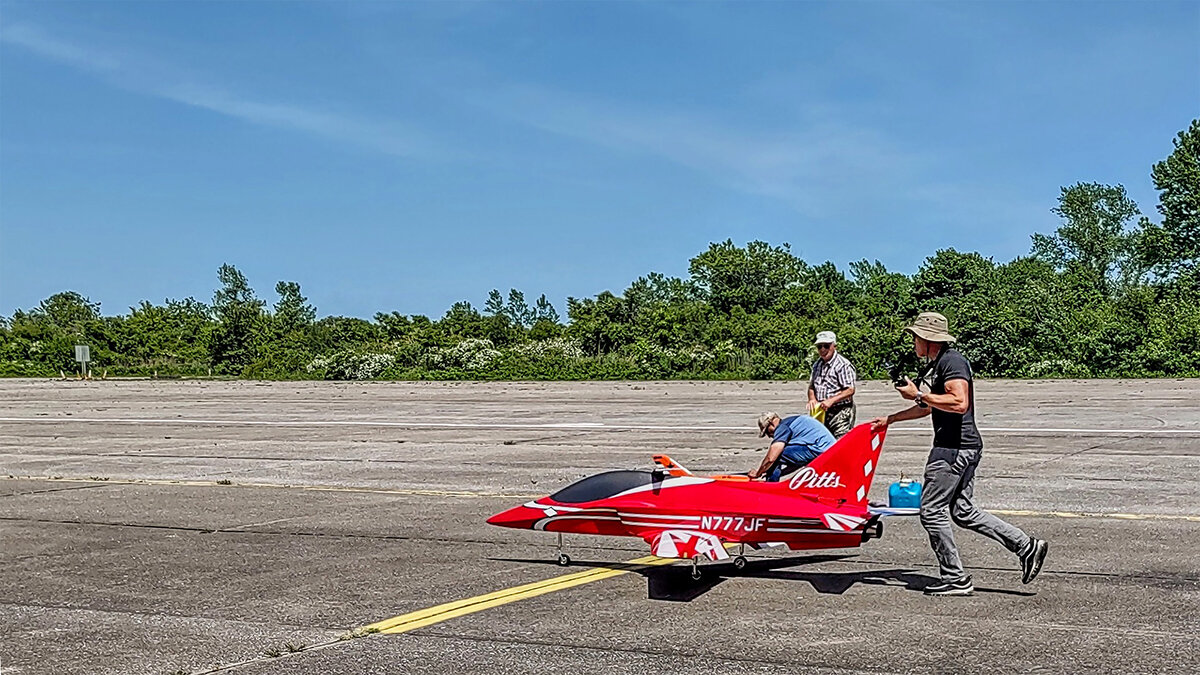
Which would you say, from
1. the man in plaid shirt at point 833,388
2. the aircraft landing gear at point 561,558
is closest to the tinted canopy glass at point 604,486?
the aircraft landing gear at point 561,558

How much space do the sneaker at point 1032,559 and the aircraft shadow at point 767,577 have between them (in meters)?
0.16

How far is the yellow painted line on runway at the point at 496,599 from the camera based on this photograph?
8.47 metres

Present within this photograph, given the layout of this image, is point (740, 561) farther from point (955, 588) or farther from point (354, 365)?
point (354, 365)

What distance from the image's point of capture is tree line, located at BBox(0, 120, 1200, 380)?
186 ft

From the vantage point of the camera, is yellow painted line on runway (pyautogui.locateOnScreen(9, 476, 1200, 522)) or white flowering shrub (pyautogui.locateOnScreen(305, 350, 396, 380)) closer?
yellow painted line on runway (pyautogui.locateOnScreen(9, 476, 1200, 522))

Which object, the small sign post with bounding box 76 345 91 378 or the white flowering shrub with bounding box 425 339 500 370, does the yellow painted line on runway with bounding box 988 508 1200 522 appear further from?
the small sign post with bounding box 76 345 91 378

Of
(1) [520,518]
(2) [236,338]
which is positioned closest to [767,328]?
(2) [236,338]

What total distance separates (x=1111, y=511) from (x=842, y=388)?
3.21 meters

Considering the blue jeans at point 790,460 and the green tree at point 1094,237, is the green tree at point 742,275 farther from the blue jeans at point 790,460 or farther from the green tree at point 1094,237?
the blue jeans at point 790,460

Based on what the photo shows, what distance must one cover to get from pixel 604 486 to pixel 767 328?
199 ft

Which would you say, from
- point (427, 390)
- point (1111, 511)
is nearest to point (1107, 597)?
point (1111, 511)

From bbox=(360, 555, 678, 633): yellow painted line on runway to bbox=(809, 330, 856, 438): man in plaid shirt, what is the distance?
168 inches

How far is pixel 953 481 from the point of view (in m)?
8.80

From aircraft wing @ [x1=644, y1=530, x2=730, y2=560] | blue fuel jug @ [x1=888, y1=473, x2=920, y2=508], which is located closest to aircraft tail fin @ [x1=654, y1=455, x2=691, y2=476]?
aircraft wing @ [x1=644, y1=530, x2=730, y2=560]
